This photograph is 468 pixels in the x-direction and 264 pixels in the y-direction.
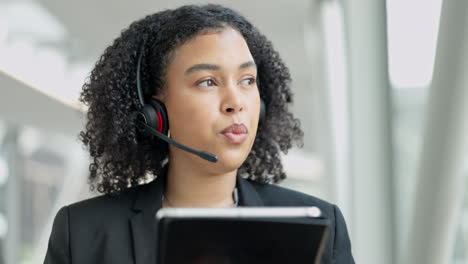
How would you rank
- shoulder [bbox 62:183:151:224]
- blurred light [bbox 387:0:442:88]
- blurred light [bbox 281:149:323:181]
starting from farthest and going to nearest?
1. blurred light [bbox 281:149:323:181]
2. blurred light [bbox 387:0:442:88]
3. shoulder [bbox 62:183:151:224]

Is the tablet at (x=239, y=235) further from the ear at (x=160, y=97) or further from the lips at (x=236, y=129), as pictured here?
the ear at (x=160, y=97)

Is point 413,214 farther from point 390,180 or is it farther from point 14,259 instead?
point 14,259

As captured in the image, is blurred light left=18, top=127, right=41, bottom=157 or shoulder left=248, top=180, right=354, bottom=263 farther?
blurred light left=18, top=127, right=41, bottom=157

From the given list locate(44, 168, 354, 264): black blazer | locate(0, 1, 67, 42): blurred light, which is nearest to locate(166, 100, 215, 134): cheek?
locate(44, 168, 354, 264): black blazer

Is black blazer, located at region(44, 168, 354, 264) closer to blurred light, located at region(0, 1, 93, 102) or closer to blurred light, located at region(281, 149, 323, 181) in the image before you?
blurred light, located at region(0, 1, 93, 102)

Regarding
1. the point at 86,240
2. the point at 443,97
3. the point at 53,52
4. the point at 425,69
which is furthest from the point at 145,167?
the point at 53,52

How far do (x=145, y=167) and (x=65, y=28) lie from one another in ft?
17.6

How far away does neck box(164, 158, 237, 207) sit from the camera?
2.16m

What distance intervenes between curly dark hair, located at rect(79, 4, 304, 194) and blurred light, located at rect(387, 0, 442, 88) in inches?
74.6

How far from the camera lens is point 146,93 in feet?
7.55

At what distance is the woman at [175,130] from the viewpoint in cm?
207

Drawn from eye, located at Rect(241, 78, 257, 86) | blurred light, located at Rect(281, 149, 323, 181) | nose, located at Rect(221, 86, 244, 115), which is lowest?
blurred light, located at Rect(281, 149, 323, 181)

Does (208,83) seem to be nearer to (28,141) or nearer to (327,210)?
(327,210)

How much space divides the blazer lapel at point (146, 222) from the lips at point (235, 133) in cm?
32
